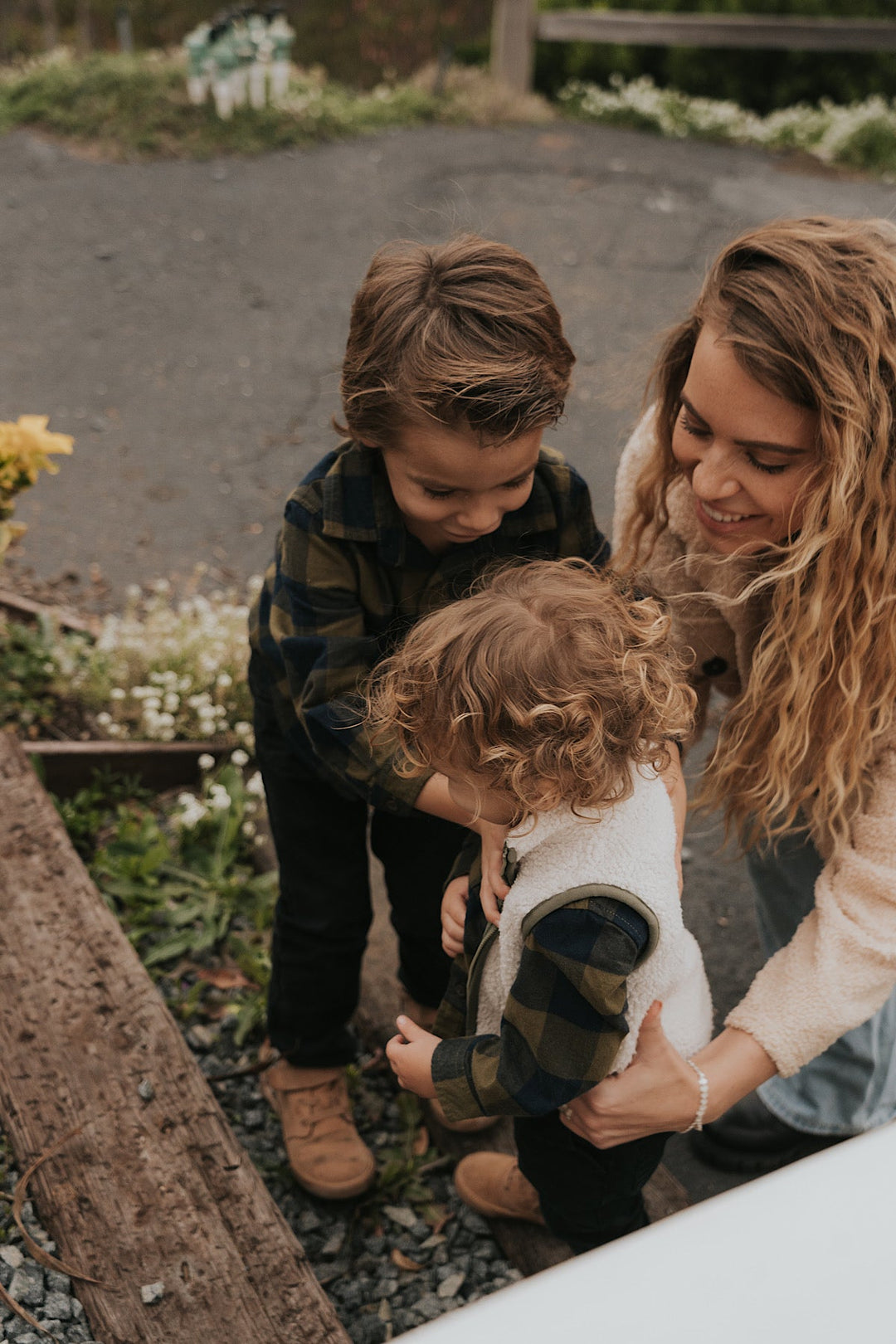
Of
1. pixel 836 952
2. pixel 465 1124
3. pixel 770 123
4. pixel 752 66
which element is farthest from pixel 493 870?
pixel 752 66

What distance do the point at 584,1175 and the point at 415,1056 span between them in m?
0.36

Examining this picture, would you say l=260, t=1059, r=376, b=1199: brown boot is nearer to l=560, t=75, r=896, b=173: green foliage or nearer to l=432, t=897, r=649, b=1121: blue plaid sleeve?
l=432, t=897, r=649, b=1121: blue plaid sleeve

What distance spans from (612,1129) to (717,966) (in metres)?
1.39

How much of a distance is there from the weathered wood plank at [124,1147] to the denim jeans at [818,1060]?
1.14m

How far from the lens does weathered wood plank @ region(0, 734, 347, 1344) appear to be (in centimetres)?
171

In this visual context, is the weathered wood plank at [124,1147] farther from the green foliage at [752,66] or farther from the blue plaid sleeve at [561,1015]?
the green foliage at [752,66]

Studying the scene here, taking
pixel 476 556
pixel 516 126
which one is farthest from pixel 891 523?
pixel 516 126

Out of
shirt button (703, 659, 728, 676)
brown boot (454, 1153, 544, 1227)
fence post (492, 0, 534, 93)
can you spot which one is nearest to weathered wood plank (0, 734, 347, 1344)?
brown boot (454, 1153, 544, 1227)

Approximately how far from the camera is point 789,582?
1.85 metres

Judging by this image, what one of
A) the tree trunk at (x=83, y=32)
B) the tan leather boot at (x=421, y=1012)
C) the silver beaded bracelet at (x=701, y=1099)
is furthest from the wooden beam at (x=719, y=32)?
the silver beaded bracelet at (x=701, y=1099)

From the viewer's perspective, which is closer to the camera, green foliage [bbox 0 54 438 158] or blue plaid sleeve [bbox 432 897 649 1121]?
blue plaid sleeve [bbox 432 897 649 1121]

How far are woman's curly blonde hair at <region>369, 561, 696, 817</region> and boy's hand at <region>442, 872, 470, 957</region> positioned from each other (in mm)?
390

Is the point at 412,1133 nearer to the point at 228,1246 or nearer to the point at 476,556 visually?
the point at 228,1246

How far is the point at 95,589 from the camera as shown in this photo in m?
4.16
